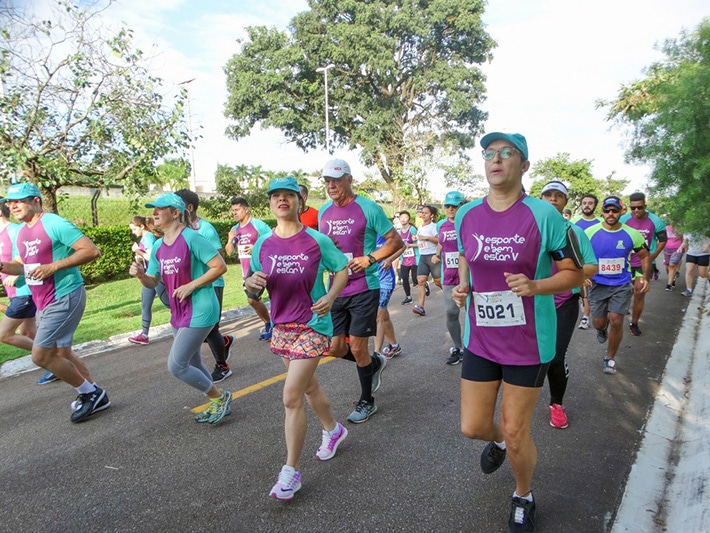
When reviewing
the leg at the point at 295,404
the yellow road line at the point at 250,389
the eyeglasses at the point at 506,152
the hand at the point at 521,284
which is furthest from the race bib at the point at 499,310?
the yellow road line at the point at 250,389

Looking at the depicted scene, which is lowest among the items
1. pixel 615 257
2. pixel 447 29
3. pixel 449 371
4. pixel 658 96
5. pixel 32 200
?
pixel 449 371

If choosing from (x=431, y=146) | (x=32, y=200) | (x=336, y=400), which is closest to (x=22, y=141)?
(x=32, y=200)

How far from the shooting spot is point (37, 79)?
8.80m

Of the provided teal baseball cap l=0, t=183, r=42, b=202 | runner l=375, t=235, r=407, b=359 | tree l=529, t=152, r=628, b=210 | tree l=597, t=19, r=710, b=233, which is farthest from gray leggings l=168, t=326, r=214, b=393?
tree l=529, t=152, r=628, b=210

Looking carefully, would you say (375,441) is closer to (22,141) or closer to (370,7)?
(22,141)

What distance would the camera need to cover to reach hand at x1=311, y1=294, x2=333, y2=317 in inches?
119

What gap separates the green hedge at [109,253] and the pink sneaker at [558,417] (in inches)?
510

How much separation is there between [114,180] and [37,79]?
218cm

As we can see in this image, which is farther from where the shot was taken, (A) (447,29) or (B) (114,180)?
(A) (447,29)

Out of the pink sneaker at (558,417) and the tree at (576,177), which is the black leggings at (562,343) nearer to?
the pink sneaker at (558,417)

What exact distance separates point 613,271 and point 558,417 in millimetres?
2198

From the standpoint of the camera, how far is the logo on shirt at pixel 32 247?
13.7ft

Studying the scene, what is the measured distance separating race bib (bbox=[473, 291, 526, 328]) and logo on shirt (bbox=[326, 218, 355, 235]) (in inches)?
70.6

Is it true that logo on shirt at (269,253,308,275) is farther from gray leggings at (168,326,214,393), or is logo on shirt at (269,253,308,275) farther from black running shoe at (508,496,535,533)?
black running shoe at (508,496,535,533)
